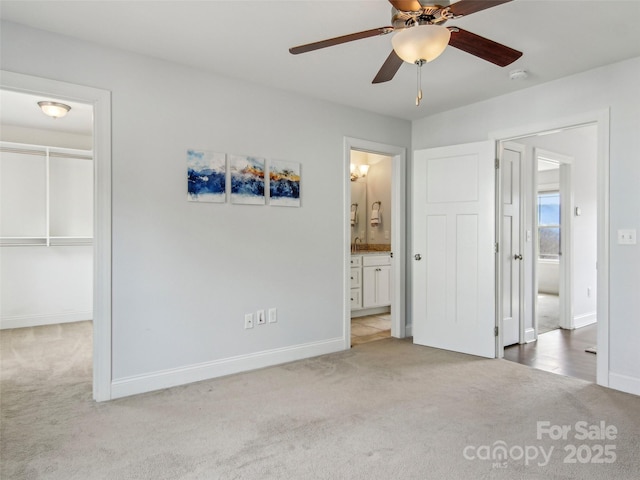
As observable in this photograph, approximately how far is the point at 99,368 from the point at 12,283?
3.22m

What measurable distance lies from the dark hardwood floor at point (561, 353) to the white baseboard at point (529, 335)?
0.21 ft

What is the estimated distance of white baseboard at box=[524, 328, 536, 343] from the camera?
172 inches

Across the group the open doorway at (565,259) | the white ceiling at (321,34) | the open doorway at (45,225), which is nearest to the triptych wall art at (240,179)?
the white ceiling at (321,34)

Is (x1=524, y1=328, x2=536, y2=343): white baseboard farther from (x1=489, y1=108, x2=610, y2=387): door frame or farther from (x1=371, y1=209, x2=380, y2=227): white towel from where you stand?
(x1=371, y1=209, x2=380, y2=227): white towel

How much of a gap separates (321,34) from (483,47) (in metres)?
1.04

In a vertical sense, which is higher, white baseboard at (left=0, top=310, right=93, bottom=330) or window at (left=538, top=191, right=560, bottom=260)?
window at (left=538, top=191, right=560, bottom=260)

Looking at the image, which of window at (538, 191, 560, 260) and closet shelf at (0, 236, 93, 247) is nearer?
closet shelf at (0, 236, 93, 247)

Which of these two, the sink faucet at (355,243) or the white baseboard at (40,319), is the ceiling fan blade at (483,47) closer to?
the sink faucet at (355,243)

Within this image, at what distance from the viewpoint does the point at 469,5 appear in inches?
68.0

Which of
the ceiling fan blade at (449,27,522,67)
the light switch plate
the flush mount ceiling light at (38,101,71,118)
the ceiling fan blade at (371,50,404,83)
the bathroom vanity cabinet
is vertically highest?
the flush mount ceiling light at (38,101,71,118)

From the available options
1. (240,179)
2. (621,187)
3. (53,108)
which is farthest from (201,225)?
(621,187)

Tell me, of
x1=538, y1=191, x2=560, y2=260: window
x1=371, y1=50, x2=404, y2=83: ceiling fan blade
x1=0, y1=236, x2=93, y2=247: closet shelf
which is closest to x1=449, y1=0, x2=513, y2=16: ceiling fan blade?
x1=371, y1=50, x2=404, y2=83: ceiling fan blade

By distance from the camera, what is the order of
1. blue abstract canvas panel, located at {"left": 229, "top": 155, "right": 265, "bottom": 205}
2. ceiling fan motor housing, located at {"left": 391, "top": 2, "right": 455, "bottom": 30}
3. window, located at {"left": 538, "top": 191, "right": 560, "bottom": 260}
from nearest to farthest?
ceiling fan motor housing, located at {"left": 391, "top": 2, "right": 455, "bottom": 30}, blue abstract canvas panel, located at {"left": 229, "top": 155, "right": 265, "bottom": 205}, window, located at {"left": 538, "top": 191, "right": 560, "bottom": 260}

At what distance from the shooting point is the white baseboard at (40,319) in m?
4.93
